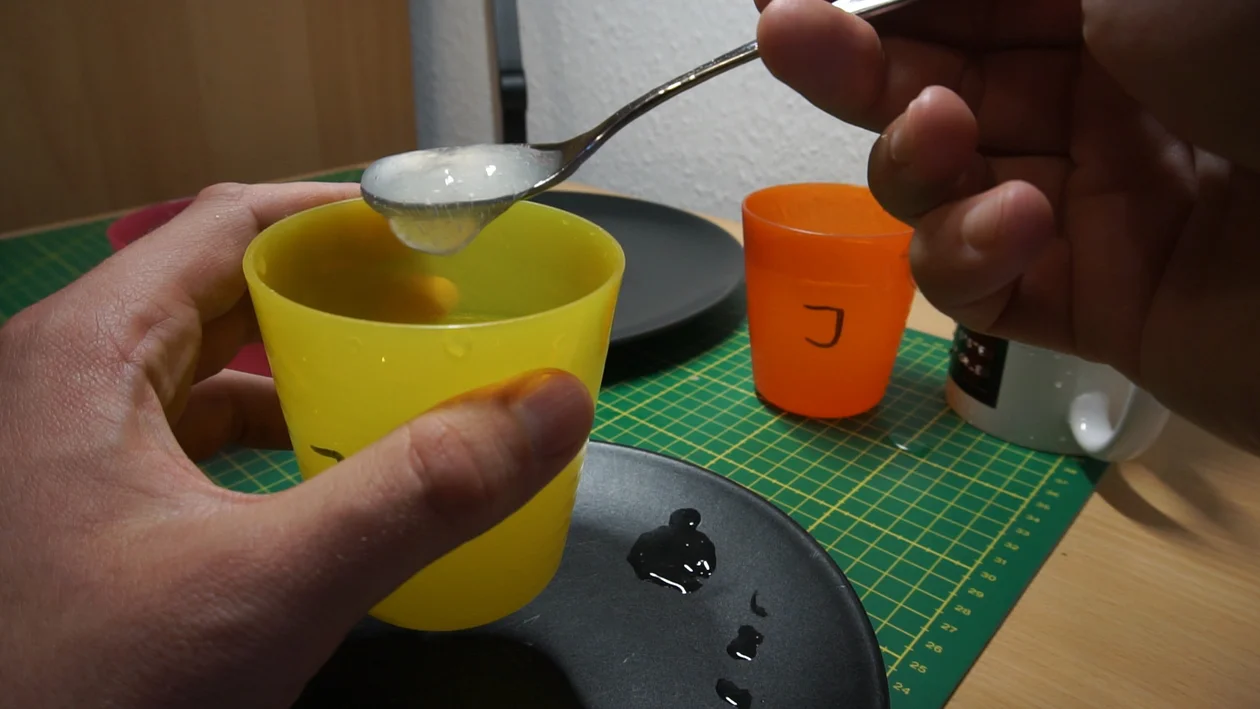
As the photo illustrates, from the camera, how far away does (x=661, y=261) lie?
2.70 ft

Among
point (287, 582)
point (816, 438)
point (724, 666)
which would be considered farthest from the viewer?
point (816, 438)

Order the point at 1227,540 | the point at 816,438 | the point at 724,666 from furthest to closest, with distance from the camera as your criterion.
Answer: the point at 816,438, the point at 1227,540, the point at 724,666

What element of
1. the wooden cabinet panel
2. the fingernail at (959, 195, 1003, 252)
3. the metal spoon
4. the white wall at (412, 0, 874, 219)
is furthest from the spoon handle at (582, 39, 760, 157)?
the wooden cabinet panel

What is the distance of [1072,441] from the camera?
0.58m

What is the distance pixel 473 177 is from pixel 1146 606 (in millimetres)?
430

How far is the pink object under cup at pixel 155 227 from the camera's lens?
0.58 meters

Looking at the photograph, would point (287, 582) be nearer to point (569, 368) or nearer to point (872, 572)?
point (569, 368)

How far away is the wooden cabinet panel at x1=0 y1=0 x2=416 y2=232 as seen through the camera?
0.90 meters

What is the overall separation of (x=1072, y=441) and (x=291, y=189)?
1.77 ft

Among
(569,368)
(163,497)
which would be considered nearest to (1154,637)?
(569,368)

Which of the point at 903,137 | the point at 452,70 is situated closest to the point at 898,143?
the point at 903,137

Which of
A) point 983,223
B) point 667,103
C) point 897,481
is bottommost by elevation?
point 897,481

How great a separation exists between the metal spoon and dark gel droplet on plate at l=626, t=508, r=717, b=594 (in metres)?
0.20

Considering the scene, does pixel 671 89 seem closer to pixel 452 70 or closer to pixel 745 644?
pixel 745 644
